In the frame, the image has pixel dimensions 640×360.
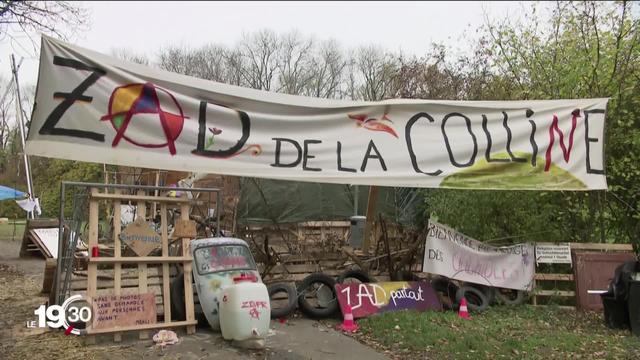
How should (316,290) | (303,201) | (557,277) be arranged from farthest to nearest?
(303,201)
(557,277)
(316,290)

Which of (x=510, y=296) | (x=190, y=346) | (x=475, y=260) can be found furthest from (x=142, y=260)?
(x=510, y=296)

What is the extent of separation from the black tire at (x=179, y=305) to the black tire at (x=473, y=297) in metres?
4.20

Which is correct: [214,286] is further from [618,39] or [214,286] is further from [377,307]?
[618,39]

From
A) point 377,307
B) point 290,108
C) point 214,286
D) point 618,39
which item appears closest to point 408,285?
point 377,307

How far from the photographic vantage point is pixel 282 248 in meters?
11.0

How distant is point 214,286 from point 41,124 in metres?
3.37

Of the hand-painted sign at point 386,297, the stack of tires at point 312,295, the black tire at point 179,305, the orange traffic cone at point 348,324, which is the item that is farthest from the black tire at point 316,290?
the black tire at point 179,305

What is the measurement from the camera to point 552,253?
29.9 ft

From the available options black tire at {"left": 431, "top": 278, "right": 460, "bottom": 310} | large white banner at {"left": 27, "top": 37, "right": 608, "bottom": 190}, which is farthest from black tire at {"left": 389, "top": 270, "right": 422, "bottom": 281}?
large white banner at {"left": 27, "top": 37, "right": 608, "bottom": 190}

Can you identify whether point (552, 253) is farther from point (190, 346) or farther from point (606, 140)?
point (190, 346)

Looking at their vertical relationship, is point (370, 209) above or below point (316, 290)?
above

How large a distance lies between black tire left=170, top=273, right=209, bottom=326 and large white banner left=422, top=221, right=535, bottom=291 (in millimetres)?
3628

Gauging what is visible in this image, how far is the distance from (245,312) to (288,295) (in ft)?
7.15

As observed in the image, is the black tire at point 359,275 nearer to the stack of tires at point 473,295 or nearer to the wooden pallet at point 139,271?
the stack of tires at point 473,295
